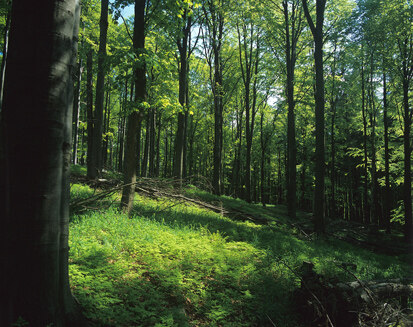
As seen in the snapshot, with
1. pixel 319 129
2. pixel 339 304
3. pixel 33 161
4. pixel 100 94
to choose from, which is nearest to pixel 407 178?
pixel 319 129

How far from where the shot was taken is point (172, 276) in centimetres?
387

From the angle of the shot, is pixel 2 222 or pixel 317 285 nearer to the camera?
pixel 2 222

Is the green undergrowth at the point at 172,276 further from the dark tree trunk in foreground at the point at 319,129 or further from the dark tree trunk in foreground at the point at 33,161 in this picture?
the dark tree trunk in foreground at the point at 319,129

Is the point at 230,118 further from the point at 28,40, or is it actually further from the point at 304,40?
the point at 28,40

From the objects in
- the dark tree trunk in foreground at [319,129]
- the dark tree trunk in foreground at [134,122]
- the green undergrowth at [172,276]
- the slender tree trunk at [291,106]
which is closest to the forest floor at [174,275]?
the green undergrowth at [172,276]

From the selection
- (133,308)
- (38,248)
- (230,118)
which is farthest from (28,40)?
(230,118)

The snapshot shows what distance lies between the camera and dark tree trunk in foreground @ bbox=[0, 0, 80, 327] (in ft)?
5.90

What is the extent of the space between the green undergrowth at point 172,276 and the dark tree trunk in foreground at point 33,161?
99 centimetres

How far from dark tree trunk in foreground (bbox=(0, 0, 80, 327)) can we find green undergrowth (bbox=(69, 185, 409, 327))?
3.25 ft

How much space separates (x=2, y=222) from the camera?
5.85ft

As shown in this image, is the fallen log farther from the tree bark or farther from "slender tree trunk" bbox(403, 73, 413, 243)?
"slender tree trunk" bbox(403, 73, 413, 243)

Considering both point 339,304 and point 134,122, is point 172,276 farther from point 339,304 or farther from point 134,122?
point 134,122

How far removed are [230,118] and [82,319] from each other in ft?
103

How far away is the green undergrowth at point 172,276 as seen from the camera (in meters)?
3.02
